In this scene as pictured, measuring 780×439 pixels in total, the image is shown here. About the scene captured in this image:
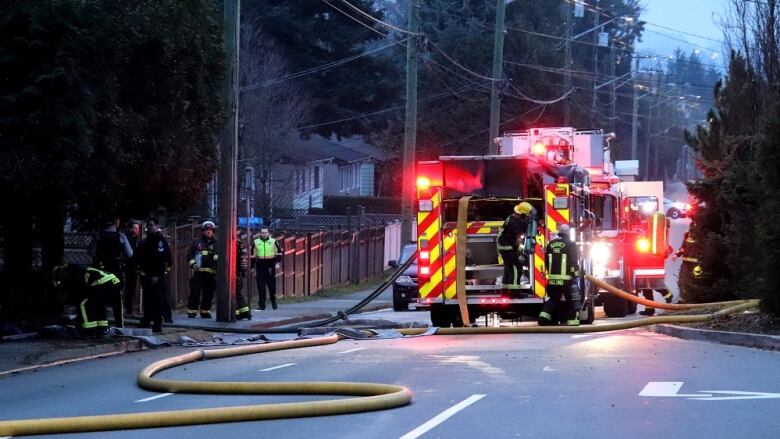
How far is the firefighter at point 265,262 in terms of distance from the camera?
28.2 metres

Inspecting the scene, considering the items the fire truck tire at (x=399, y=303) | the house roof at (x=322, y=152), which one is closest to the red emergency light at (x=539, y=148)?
the fire truck tire at (x=399, y=303)

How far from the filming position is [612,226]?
26359 millimetres

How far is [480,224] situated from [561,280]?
1.91 metres

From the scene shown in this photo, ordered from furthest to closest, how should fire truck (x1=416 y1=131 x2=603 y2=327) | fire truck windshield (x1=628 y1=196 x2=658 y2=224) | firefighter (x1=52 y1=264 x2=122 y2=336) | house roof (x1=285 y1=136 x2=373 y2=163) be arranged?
1. house roof (x1=285 y1=136 x2=373 y2=163)
2. fire truck windshield (x1=628 y1=196 x2=658 y2=224)
3. fire truck (x1=416 y1=131 x2=603 y2=327)
4. firefighter (x1=52 y1=264 x2=122 y2=336)

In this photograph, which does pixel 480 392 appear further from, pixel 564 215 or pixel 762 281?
pixel 564 215

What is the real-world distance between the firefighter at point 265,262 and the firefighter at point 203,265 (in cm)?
361

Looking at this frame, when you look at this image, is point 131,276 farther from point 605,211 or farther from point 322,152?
point 322,152

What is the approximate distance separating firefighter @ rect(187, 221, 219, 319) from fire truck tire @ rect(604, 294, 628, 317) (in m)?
8.09

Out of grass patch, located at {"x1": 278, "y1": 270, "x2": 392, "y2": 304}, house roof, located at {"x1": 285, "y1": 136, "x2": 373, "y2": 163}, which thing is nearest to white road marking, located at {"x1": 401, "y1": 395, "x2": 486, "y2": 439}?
grass patch, located at {"x1": 278, "y1": 270, "x2": 392, "y2": 304}

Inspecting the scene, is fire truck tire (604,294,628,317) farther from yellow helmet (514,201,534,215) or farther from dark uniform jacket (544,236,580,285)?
yellow helmet (514,201,534,215)

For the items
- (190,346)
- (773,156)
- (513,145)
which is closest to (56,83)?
(190,346)

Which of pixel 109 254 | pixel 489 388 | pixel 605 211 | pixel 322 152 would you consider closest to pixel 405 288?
pixel 605 211

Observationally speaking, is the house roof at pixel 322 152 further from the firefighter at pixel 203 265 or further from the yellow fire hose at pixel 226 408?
A: the yellow fire hose at pixel 226 408

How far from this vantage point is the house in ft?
185
